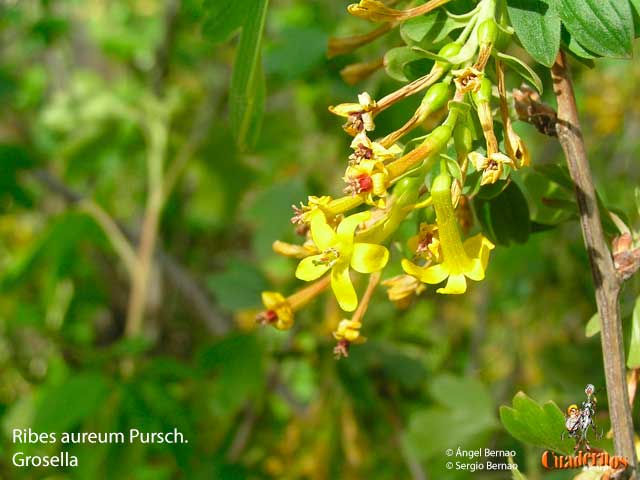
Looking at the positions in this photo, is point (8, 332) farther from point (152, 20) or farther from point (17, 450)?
point (152, 20)

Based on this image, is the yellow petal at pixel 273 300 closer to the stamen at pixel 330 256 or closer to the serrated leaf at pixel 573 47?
the stamen at pixel 330 256

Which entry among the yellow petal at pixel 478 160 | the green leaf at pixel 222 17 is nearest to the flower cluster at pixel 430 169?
the yellow petal at pixel 478 160

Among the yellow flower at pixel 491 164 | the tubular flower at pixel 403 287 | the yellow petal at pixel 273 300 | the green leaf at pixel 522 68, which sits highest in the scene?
the green leaf at pixel 522 68

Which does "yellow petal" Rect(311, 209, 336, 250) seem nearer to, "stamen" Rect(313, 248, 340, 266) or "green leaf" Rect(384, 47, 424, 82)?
"stamen" Rect(313, 248, 340, 266)

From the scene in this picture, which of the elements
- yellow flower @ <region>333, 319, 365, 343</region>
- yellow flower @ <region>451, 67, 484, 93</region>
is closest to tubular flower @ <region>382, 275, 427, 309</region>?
yellow flower @ <region>333, 319, 365, 343</region>

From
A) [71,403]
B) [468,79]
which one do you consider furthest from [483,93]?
[71,403]

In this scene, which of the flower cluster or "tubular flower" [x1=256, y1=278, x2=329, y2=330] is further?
"tubular flower" [x1=256, y1=278, x2=329, y2=330]
